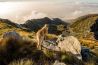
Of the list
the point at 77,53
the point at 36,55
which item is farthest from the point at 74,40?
the point at 36,55

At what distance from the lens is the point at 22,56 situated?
1441cm

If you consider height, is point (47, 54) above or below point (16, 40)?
below

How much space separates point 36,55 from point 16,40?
1.44 meters

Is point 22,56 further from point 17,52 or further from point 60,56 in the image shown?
point 60,56

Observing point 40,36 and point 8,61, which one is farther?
point 40,36

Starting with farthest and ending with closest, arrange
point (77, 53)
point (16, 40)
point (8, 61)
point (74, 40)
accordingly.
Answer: point (74, 40) → point (77, 53) → point (16, 40) → point (8, 61)

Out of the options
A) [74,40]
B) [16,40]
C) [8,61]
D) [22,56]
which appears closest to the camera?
[8,61]

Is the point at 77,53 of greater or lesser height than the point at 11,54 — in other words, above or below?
below

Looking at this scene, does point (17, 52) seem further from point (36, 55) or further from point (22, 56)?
point (36, 55)

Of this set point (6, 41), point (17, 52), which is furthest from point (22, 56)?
point (6, 41)

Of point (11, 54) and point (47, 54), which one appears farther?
point (47, 54)

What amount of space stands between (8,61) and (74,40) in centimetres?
1128

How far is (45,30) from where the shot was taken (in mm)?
23062

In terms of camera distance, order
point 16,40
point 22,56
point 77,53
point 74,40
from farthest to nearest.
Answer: point 74,40
point 77,53
point 16,40
point 22,56
